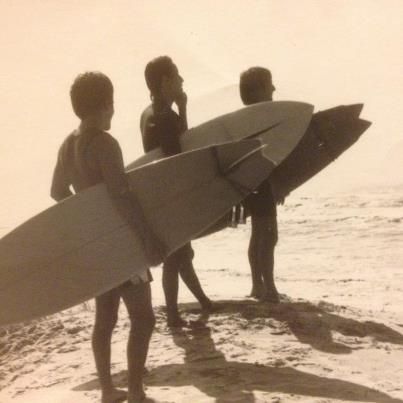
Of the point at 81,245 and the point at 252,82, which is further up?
the point at 252,82

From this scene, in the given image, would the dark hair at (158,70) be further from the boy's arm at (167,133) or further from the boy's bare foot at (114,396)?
the boy's bare foot at (114,396)

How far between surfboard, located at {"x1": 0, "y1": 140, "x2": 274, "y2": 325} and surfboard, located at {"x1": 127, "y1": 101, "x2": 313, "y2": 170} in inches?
49.6

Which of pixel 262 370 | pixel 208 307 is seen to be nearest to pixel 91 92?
pixel 262 370

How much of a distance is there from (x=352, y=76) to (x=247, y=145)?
76.4 ft

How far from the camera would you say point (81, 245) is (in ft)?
12.8

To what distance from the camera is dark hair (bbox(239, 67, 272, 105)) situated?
17.9ft

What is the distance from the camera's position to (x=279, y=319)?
4895mm

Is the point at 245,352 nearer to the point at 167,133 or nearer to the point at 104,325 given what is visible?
the point at 104,325

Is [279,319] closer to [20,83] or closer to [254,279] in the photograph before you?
[254,279]

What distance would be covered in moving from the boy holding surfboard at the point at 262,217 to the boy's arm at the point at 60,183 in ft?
6.06

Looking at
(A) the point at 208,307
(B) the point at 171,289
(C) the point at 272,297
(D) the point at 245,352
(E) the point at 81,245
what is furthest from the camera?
(C) the point at 272,297

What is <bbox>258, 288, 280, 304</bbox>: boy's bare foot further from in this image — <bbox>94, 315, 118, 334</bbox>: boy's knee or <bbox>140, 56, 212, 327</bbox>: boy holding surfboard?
<bbox>94, 315, 118, 334</bbox>: boy's knee

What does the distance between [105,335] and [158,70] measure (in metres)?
1.76

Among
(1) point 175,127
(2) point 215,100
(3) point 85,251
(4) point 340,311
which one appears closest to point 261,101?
(1) point 175,127
